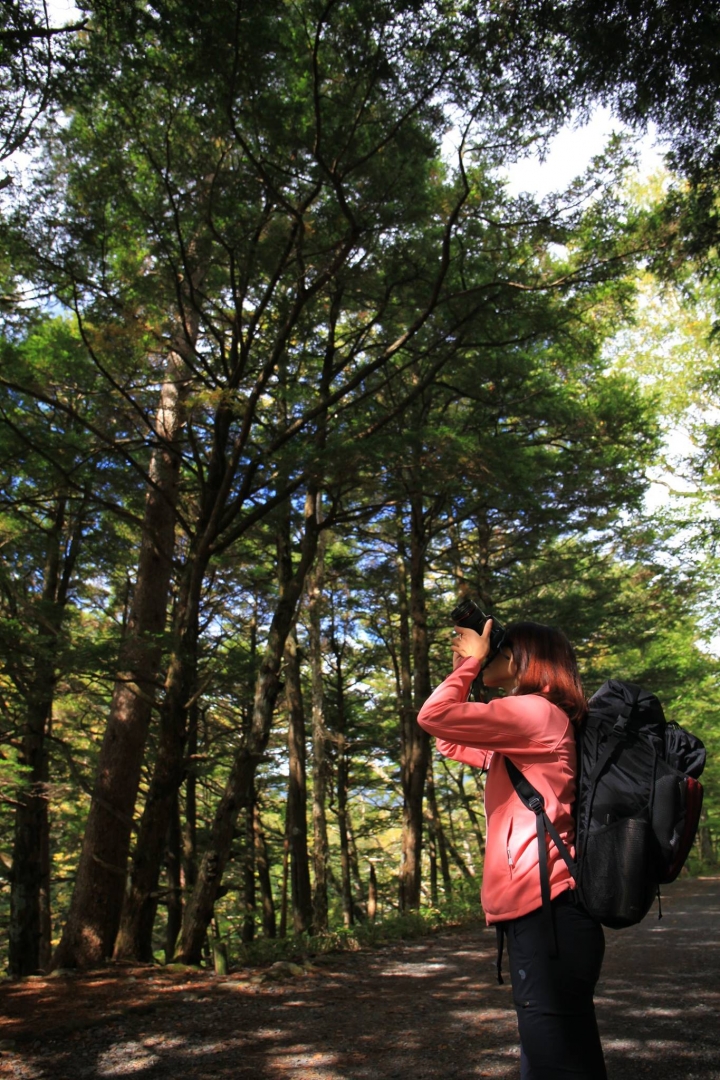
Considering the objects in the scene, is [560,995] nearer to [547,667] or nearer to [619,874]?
[619,874]

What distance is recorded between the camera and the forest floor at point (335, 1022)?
3.57 m

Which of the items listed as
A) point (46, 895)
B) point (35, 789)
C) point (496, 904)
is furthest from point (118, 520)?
point (496, 904)

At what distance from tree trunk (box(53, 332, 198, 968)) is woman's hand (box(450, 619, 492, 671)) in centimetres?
480

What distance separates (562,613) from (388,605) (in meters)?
4.18

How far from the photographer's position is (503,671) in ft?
7.65

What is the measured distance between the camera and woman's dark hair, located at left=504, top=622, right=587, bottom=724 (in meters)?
2.17

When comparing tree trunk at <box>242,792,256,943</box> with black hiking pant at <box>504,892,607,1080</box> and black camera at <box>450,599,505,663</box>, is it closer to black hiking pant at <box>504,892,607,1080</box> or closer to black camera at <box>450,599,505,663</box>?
black camera at <box>450,599,505,663</box>

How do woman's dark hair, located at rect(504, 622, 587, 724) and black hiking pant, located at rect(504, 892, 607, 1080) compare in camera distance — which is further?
woman's dark hair, located at rect(504, 622, 587, 724)

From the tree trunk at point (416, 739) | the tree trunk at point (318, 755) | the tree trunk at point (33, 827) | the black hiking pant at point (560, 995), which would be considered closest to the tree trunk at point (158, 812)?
the tree trunk at point (33, 827)

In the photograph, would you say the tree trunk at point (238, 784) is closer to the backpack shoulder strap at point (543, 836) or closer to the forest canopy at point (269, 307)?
the forest canopy at point (269, 307)

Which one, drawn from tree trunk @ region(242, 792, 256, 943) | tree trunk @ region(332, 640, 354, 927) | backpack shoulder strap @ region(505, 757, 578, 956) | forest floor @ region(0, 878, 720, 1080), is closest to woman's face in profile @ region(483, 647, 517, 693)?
backpack shoulder strap @ region(505, 757, 578, 956)

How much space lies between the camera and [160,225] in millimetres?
7617

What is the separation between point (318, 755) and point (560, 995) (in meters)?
11.1

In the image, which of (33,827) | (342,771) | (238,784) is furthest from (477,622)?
(342,771)
